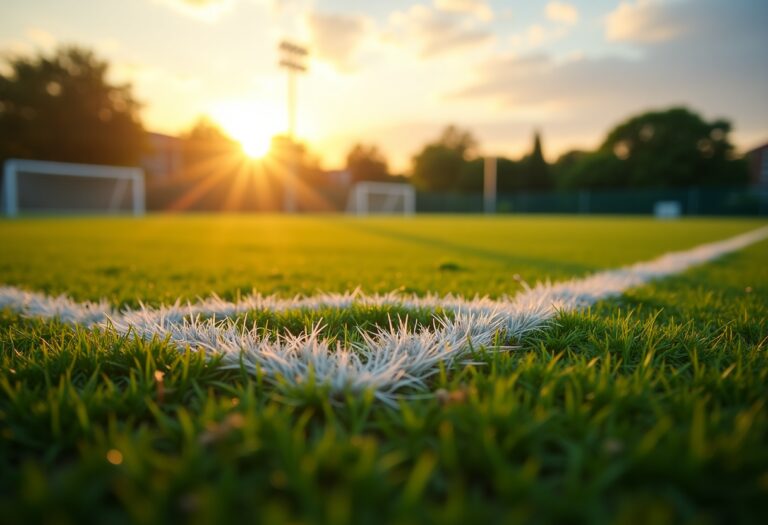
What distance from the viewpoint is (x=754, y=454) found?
0.71 meters

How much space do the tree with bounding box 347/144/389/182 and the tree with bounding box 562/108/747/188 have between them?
73.2 feet

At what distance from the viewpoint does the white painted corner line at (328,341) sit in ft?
3.63

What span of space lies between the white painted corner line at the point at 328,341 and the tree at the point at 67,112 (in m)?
30.4

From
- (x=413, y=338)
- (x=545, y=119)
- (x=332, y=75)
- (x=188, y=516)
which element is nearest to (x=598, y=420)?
(x=413, y=338)

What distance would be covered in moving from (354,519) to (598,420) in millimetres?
576

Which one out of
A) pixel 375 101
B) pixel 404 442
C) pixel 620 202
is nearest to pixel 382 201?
pixel 375 101

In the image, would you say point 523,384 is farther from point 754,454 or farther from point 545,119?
point 545,119

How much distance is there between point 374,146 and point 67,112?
108 ft

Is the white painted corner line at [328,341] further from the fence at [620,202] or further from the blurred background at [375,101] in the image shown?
the fence at [620,202]

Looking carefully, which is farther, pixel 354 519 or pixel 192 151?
pixel 192 151

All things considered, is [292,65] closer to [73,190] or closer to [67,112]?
[67,112]

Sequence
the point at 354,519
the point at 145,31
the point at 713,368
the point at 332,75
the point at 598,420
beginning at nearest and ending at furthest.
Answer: the point at 354,519, the point at 598,420, the point at 713,368, the point at 145,31, the point at 332,75

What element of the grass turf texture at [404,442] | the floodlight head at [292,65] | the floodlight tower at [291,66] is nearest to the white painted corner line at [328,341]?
the grass turf texture at [404,442]

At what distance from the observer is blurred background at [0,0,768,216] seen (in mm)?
17031
